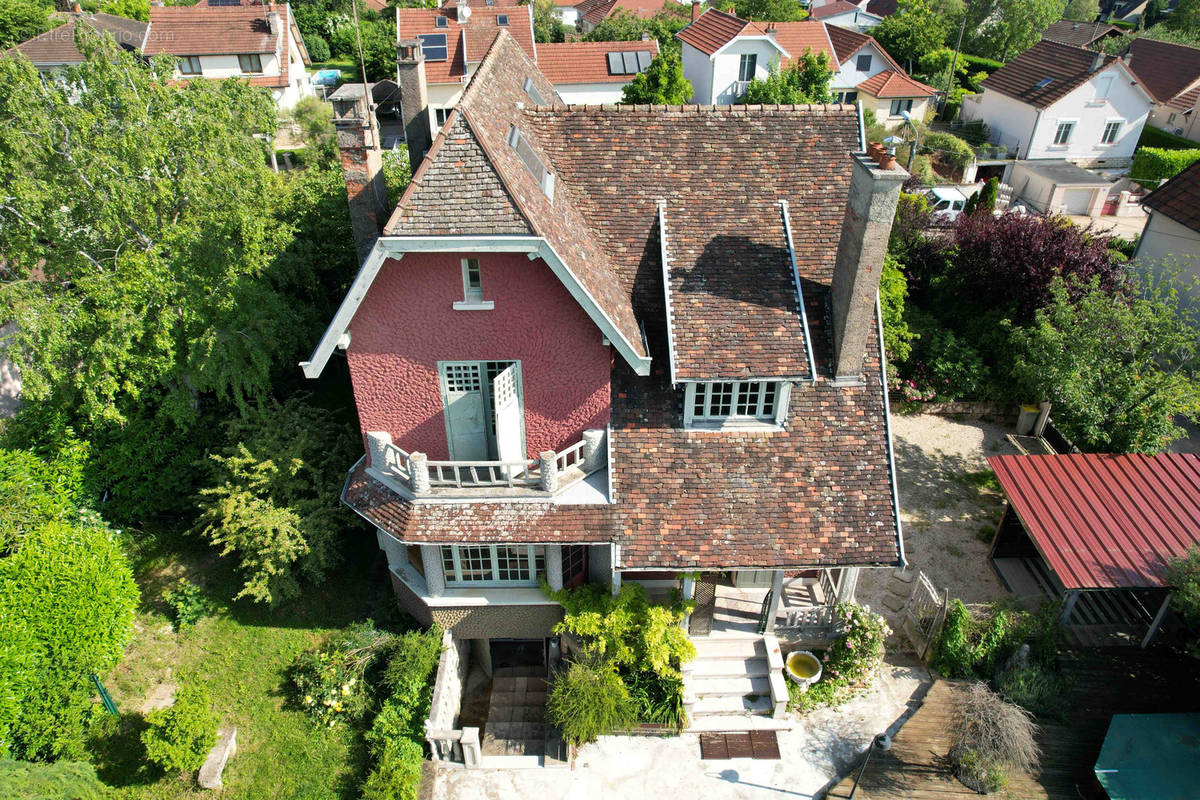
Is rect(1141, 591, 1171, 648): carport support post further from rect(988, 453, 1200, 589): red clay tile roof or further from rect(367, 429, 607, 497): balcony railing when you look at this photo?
rect(367, 429, 607, 497): balcony railing

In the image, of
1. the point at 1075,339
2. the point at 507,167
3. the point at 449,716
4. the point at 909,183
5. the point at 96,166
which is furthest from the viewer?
the point at 909,183

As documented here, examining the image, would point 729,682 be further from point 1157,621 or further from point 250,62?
point 250,62

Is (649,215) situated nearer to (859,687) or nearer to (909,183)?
(859,687)

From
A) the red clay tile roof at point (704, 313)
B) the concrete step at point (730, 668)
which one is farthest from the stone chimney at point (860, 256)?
the concrete step at point (730, 668)

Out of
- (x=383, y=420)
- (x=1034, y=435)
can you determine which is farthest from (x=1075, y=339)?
(x=383, y=420)

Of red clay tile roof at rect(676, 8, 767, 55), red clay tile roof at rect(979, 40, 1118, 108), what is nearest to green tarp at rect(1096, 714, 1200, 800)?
red clay tile roof at rect(676, 8, 767, 55)

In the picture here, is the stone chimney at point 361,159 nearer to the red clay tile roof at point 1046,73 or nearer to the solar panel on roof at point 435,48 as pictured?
the solar panel on roof at point 435,48
